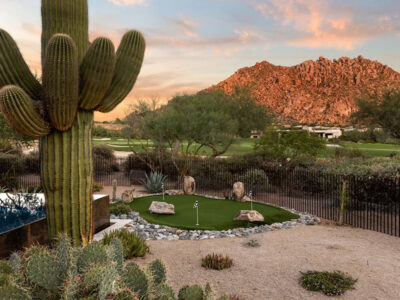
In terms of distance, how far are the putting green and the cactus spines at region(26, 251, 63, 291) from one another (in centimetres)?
739

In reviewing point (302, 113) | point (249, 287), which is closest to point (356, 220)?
point (249, 287)

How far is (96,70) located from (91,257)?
3784mm

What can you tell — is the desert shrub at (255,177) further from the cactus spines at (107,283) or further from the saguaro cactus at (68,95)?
the cactus spines at (107,283)

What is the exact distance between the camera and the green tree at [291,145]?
20.3 meters

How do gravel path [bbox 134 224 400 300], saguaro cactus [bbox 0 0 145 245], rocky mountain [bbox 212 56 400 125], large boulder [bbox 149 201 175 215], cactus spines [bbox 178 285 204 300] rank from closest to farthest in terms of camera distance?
cactus spines [bbox 178 285 204 300] → saguaro cactus [bbox 0 0 145 245] → gravel path [bbox 134 224 400 300] → large boulder [bbox 149 201 175 215] → rocky mountain [bbox 212 56 400 125]

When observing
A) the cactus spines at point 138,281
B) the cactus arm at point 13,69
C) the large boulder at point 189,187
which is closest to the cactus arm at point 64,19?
the cactus arm at point 13,69

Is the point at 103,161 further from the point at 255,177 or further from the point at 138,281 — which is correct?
the point at 138,281

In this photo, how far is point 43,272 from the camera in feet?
7.50

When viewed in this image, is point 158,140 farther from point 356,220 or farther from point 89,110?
point 89,110

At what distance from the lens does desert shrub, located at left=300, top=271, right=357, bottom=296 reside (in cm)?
558

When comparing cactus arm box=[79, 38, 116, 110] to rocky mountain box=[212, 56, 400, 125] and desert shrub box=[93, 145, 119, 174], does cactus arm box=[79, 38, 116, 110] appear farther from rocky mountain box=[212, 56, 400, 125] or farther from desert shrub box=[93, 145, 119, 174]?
rocky mountain box=[212, 56, 400, 125]

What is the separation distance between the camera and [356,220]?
1023 cm

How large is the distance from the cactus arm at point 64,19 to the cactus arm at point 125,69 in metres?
0.70

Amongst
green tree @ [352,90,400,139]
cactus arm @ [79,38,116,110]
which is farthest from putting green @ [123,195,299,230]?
green tree @ [352,90,400,139]
